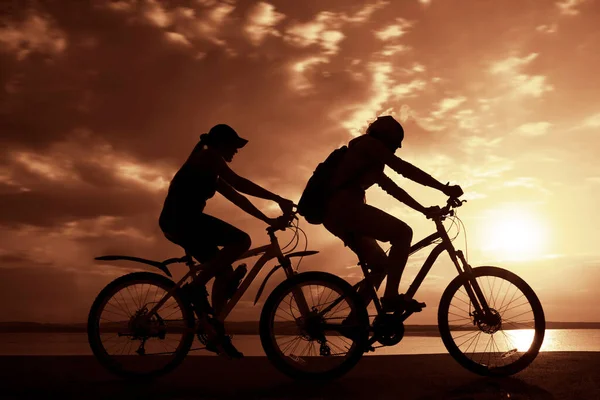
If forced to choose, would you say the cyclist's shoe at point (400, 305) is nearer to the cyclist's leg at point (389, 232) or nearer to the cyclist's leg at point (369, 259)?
the cyclist's leg at point (389, 232)

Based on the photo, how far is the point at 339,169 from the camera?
6.31 meters

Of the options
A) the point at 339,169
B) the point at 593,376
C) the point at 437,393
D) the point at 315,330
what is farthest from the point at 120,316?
the point at 593,376

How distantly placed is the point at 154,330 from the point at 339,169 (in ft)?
8.24

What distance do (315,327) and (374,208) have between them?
136 centimetres

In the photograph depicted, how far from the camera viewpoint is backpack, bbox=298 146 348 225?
6.34 meters

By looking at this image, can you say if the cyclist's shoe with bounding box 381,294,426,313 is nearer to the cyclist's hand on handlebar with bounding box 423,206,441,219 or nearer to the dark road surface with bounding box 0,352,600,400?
the dark road surface with bounding box 0,352,600,400

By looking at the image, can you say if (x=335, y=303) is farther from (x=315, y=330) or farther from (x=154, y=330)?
(x=154, y=330)

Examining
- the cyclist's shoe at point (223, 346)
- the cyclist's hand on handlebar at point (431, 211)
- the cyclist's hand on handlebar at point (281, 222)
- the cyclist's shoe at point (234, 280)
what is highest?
the cyclist's hand on handlebar at point (431, 211)

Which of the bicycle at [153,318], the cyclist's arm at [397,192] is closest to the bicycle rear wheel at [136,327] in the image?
the bicycle at [153,318]

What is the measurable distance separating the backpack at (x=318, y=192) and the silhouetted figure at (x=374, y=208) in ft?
0.18

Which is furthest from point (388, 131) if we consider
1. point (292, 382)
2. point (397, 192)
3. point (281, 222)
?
point (292, 382)

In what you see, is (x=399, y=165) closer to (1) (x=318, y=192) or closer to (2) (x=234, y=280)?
(1) (x=318, y=192)

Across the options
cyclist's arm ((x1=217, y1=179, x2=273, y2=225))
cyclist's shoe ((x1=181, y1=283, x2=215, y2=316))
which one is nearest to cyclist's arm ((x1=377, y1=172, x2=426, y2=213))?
cyclist's arm ((x1=217, y1=179, x2=273, y2=225))

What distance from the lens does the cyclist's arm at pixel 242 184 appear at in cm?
614
